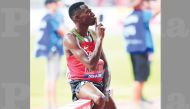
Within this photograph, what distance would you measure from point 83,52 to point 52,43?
3.25 metres

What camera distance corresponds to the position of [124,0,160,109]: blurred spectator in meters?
7.81

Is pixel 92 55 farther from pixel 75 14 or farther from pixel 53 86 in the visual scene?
pixel 53 86

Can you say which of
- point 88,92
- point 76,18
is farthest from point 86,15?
point 88,92

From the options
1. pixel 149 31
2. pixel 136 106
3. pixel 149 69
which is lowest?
pixel 136 106

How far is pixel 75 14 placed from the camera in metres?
4.58

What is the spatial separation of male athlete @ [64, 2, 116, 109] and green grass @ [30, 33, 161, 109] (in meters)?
3.13

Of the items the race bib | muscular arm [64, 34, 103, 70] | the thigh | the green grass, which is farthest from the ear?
the green grass

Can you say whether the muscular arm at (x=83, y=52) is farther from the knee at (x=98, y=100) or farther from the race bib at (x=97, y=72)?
the knee at (x=98, y=100)

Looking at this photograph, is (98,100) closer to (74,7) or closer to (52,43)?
(74,7)
